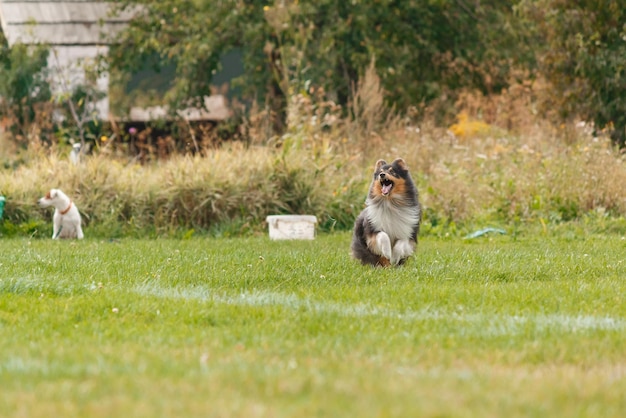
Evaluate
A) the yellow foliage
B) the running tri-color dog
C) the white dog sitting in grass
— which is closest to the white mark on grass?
the running tri-color dog

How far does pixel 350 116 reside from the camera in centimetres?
1906

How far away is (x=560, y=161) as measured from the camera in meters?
15.1

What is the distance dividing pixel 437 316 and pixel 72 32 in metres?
19.5

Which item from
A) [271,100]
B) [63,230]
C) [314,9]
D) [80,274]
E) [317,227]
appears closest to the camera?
[80,274]

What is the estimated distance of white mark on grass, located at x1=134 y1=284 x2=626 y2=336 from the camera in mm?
5918

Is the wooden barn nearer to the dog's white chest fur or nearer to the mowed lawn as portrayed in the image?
the mowed lawn

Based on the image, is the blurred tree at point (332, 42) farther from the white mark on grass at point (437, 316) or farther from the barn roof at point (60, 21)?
the white mark on grass at point (437, 316)

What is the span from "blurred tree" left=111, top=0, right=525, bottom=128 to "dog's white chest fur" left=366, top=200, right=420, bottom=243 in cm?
1163

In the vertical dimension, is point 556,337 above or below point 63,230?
above

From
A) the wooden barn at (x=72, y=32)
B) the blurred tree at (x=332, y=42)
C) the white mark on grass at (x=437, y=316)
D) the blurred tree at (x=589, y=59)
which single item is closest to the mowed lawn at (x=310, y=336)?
the white mark on grass at (x=437, y=316)

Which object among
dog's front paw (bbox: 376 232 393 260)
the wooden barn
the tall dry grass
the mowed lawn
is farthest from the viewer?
the wooden barn

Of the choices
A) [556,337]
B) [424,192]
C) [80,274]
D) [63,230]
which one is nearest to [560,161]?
[424,192]

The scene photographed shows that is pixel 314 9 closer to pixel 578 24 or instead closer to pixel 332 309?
pixel 578 24

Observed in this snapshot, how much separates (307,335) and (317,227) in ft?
27.2
